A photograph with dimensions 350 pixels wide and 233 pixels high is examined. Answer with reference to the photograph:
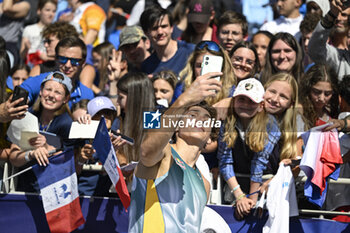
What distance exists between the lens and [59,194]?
18.7 ft

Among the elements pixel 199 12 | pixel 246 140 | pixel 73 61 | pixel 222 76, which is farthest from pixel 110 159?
pixel 199 12

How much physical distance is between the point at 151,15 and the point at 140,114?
177cm

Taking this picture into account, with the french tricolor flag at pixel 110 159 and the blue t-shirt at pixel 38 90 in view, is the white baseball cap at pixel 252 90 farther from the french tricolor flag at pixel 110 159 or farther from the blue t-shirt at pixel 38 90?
the blue t-shirt at pixel 38 90

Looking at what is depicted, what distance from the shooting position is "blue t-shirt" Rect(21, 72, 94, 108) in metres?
6.38

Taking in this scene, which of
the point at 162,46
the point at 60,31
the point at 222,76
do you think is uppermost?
the point at 60,31

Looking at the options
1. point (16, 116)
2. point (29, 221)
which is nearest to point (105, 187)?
point (29, 221)

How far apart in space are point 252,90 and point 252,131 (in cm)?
37

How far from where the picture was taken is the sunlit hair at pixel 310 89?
19.8 ft

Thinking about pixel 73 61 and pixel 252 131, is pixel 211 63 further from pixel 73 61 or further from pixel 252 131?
pixel 73 61

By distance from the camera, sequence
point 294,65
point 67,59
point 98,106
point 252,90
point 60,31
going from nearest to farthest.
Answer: point 252,90 → point 98,106 → point 294,65 → point 67,59 → point 60,31

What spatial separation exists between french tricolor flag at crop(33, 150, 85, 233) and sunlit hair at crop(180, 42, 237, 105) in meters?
1.48

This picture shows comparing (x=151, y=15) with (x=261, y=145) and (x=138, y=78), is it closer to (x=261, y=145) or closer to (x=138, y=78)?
(x=138, y=78)

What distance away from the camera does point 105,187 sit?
20.3 ft

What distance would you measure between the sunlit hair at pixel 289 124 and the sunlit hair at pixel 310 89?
15cm
